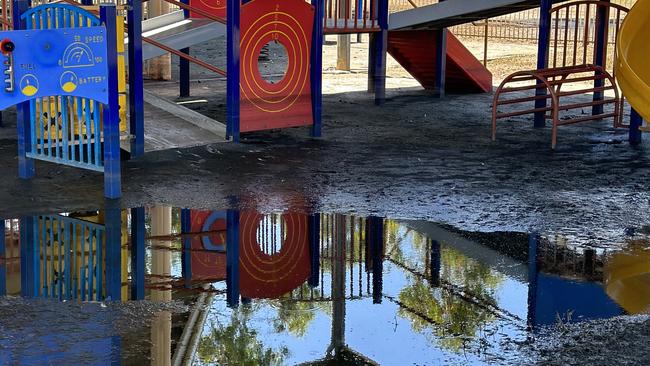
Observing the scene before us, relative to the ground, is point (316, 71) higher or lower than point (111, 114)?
higher

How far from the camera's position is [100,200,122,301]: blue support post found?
582 centimetres

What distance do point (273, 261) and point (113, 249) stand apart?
1.10m

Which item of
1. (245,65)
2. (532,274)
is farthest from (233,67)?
(532,274)

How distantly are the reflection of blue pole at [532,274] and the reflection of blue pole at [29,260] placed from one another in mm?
2856

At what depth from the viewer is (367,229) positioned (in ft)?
24.0

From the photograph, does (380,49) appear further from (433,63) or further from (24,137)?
(24,137)

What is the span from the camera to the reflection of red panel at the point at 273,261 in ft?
19.5

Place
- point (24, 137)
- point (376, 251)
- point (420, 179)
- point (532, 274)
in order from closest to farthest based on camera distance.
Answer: point (532, 274) → point (376, 251) → point (24, 137) → point (420, 179)

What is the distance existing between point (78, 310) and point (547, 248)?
10.8 feet

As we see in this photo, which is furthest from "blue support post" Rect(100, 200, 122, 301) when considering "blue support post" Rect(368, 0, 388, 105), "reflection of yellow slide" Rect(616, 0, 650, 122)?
"blue support post" Rect(368, 0, 388, 105)

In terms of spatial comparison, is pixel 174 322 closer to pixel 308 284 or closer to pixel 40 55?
pixel 308 284

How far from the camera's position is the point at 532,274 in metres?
6.30

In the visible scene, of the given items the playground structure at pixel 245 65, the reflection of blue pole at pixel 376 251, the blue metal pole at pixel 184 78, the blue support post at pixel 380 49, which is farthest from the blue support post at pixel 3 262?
the blue support post at pixel 380 49

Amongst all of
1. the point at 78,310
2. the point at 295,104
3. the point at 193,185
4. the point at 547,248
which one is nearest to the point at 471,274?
the point at 547,248
